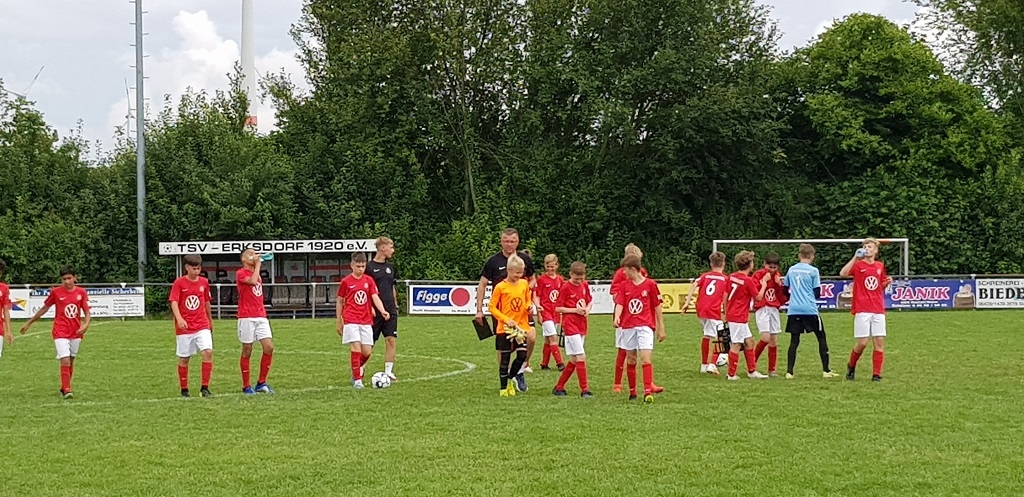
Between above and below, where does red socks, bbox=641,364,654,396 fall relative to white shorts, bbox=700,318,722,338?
below

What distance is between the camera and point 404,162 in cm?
4362

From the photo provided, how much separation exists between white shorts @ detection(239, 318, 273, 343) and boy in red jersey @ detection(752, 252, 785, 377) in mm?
6302

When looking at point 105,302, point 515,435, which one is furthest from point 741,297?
point 105,302

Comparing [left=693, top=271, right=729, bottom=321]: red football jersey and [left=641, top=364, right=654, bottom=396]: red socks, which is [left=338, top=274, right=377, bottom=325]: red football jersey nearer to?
[left=641, top=364, right=654, bottom=396]: red socks

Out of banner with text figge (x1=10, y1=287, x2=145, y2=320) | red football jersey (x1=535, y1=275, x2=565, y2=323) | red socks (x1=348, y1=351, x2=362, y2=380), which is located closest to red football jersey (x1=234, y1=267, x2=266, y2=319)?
red socks (x1=348, y1=351, x2=362, y2=380)

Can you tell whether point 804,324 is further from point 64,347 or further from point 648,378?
point 64,347

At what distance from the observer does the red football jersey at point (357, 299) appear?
1353cm

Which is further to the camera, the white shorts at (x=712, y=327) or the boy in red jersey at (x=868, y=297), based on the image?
the white shorts at (x=712, y=327)

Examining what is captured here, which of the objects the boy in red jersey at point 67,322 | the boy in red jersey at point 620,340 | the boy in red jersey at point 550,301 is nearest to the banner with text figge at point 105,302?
the boy in red jersey at point 67,322

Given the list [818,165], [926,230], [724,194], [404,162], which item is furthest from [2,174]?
[926,230]

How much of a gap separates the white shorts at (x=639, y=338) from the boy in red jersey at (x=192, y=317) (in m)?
4.86

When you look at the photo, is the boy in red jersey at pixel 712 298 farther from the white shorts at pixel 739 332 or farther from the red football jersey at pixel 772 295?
the white shorts at pixel 739 332

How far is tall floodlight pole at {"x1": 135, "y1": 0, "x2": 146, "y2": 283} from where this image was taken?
38219 mm

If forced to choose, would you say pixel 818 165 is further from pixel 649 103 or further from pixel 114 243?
pixel 114 243
